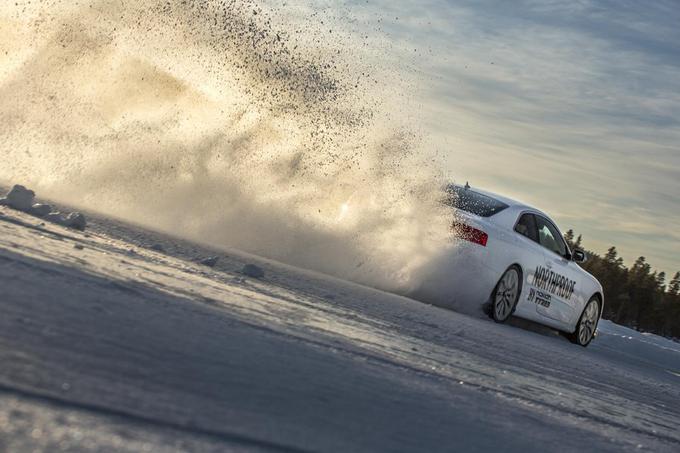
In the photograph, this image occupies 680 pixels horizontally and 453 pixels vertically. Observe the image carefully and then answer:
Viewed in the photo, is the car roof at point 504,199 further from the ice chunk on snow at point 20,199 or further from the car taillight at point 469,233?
the ice chunk on snow at point 20,199

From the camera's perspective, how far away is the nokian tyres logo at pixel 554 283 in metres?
12.8

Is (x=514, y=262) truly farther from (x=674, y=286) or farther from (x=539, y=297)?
(x=674, y=286)

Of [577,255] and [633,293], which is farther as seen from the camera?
[633,293]

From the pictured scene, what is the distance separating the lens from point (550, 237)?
1330cm

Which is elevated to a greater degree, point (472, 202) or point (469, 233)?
point (472, 202)

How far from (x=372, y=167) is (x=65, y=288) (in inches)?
380

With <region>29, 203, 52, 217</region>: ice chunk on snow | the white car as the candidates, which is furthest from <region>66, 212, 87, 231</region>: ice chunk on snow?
the white car

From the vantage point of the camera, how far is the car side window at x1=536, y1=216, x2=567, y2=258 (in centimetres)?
1299

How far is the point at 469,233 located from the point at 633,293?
130 metres

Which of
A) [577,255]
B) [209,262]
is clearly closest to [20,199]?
[209,262]

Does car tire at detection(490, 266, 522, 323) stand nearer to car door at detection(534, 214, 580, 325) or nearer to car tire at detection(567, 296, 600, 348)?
car door at detection(534, 214, 580, 325)

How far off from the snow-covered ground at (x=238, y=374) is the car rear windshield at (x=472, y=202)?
4.44m

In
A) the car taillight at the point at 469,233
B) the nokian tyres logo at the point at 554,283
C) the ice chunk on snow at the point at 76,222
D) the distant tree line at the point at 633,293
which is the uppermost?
the distant tree line at the point at 633,293

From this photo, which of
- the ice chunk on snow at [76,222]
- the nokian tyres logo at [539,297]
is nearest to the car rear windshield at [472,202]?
the nokian tyres logo at [539,297]
